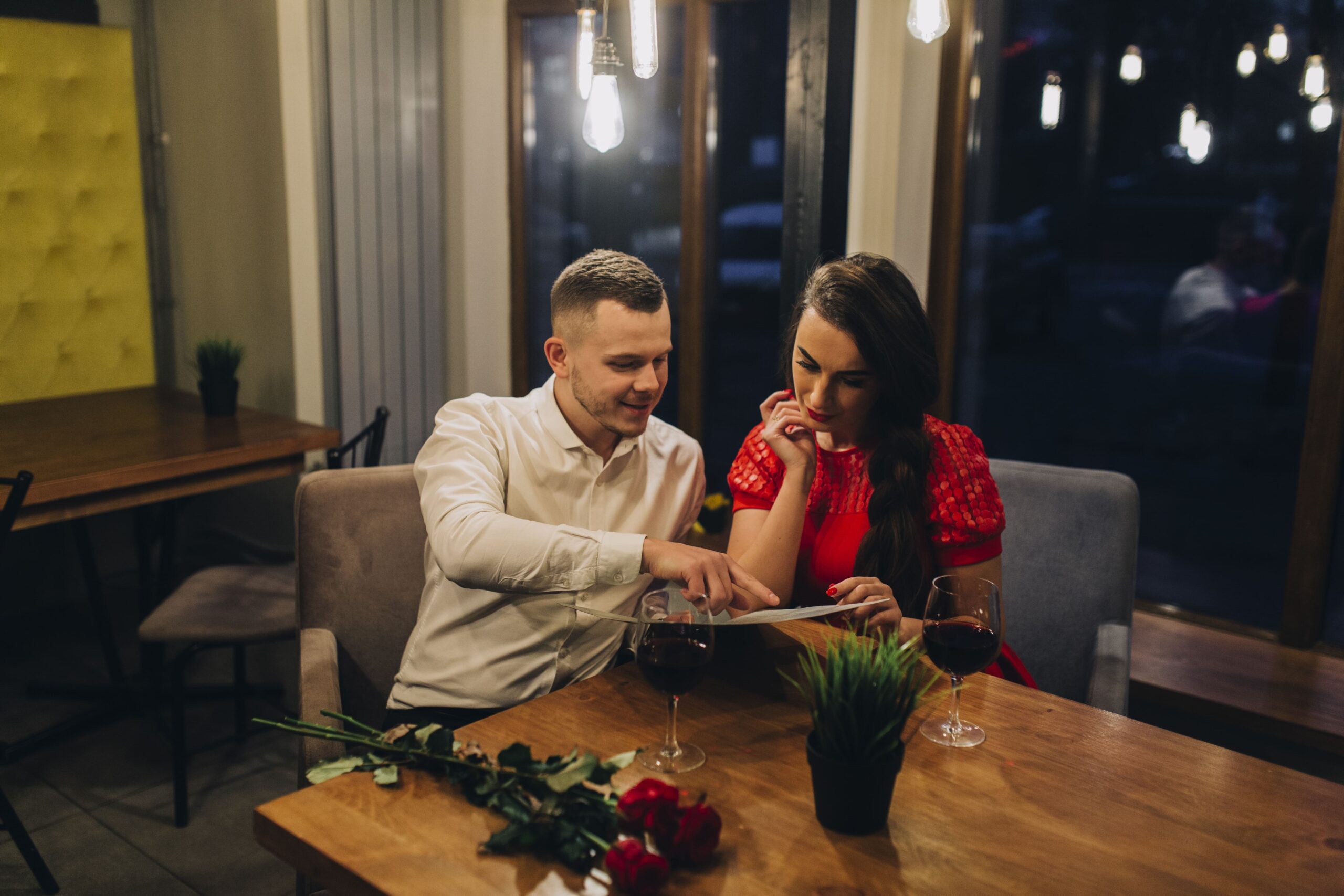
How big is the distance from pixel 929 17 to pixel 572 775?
1157 millimetres

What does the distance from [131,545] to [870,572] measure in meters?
3.33

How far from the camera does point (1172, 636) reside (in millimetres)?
2750

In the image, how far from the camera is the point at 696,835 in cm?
103

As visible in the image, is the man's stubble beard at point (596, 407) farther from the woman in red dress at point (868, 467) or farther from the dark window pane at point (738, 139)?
the dark window pane at point (738, 139)

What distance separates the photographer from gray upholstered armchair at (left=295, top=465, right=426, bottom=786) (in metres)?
1.88

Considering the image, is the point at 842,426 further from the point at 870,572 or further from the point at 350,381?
the point at 350,381

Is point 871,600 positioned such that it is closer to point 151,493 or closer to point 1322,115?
point 1322,115

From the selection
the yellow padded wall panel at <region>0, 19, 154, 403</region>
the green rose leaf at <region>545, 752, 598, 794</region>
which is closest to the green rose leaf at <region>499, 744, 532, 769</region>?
the green rose leaf at <region>545, 752, 598, 794</region>

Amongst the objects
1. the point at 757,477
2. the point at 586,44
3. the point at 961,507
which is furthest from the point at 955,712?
the point at 586,44

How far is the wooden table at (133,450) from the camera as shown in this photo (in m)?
2.64

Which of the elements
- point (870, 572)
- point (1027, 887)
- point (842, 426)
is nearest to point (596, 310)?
point (842, 426)

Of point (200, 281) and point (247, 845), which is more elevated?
point (200, 281)

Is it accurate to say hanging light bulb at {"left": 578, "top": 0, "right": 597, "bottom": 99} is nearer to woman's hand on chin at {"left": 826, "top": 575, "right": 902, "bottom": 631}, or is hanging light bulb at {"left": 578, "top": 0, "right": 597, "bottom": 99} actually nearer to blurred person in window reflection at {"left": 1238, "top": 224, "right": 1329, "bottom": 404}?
woman's hand on chin at {"left": 826, "top": 575, "right": 902, "bottom": 631}

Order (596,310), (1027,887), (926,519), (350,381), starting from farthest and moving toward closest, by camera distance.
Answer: (350,381), (926,519), (596,310), (1027,887)
